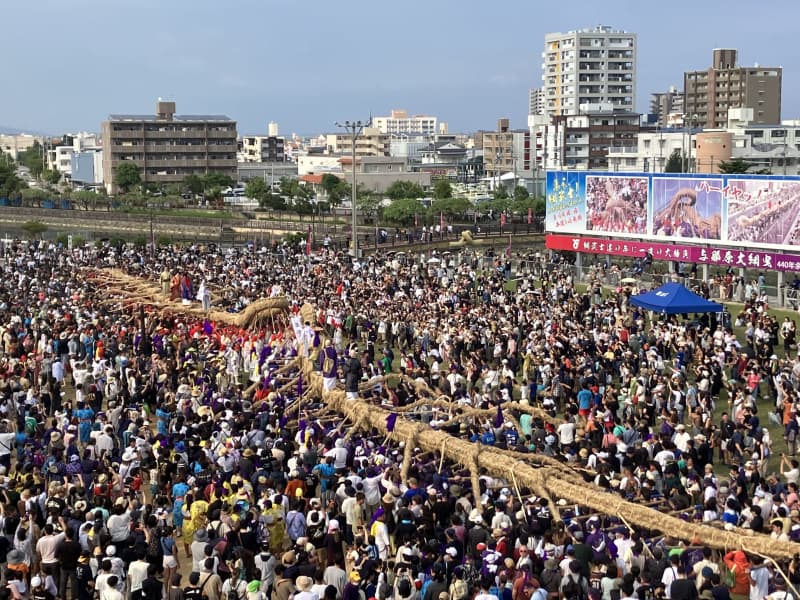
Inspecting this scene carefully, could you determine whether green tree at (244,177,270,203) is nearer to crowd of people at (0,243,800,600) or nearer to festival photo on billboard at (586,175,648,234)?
festival photo on billboard at (586,175,648,234)

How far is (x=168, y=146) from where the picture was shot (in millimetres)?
106438

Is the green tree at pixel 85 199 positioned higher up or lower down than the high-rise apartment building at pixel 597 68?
lower down

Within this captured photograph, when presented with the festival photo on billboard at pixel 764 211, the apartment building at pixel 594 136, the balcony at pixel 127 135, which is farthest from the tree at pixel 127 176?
the festival photo on billboard at pixel 764 211

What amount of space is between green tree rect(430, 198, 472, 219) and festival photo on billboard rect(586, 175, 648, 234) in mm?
26533

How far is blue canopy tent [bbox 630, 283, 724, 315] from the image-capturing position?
2727cm

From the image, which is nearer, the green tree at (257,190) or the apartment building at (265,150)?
the green tree at (257,190)

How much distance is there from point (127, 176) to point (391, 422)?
287ft

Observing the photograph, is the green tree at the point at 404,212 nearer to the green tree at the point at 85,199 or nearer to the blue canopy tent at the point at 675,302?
the green tree at the point at 85,199

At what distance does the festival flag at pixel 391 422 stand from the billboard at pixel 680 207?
883 inches

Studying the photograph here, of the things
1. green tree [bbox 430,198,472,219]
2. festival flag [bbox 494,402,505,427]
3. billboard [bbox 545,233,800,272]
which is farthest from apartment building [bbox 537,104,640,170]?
festival flag [bbox 494,402,505,427]

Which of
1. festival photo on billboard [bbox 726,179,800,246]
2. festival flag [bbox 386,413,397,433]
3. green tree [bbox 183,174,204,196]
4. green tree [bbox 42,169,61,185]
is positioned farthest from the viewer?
green tree [bbox 42,169,61,185]

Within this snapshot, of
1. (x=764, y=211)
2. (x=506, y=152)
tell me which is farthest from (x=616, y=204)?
(x=506, y=152)

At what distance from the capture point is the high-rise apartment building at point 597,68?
4961 inches

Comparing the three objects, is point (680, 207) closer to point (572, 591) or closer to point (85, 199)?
point (572, 591)
